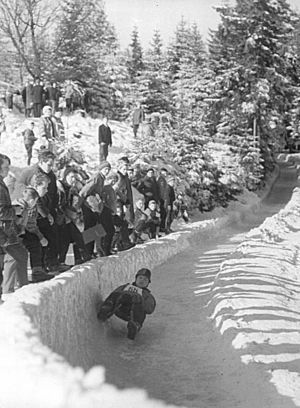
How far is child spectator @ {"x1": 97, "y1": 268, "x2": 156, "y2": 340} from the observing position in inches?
277

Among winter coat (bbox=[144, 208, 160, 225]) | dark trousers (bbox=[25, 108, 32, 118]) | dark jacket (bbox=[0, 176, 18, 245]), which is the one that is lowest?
winter coat (bbox=[144, 208, 160, 225])

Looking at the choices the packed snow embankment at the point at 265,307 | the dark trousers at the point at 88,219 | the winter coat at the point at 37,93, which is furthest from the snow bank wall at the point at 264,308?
the winter coat at the point at 37,93

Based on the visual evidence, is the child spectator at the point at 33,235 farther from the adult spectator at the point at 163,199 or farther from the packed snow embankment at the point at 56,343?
the adult spectator at the point at 163,199

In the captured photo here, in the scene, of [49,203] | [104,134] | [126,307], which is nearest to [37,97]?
[104,134]

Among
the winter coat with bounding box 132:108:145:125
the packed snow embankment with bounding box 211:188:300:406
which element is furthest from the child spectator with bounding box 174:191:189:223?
the packed snow embankment with bounding box 211:188:300:406

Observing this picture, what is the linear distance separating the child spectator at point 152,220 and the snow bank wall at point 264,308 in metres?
2.10

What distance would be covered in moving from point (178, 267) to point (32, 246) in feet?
15.5

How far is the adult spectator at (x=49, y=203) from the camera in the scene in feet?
28.4

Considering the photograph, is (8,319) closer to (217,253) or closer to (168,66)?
(217,253)

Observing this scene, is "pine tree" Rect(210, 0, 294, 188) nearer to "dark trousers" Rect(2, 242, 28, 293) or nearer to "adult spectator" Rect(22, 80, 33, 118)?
"adult spectator" Rect(22, 80, 33, 118)

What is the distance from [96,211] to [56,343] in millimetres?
4984

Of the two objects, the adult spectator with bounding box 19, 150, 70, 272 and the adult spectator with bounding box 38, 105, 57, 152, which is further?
the adult spectator with bounding box 38, 105, 57, 152

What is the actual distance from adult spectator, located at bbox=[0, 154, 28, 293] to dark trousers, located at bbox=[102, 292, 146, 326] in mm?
1063

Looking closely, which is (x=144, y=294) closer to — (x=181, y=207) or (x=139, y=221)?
(x=139, y=221)
